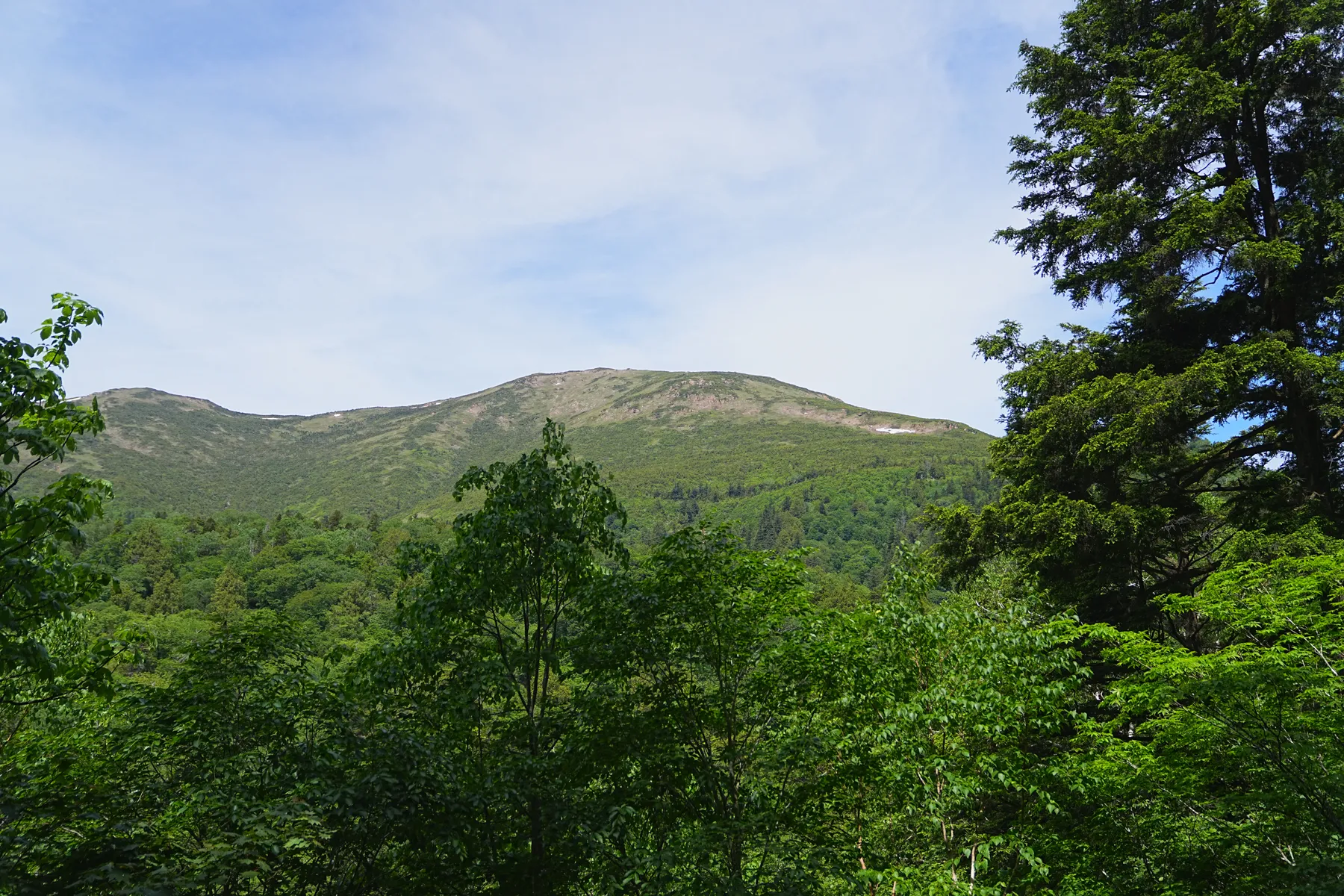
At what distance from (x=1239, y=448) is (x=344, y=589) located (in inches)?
3624

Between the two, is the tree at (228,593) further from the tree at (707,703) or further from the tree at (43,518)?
the tree at (707,703)

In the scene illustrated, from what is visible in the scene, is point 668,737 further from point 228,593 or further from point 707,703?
point 228,593

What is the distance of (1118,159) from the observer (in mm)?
13680

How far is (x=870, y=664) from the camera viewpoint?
8.88 metres

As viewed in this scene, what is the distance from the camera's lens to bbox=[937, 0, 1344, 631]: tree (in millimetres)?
11523

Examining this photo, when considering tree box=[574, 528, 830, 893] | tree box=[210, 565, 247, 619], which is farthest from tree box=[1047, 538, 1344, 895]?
tree box=[210, 565, 247, 619]

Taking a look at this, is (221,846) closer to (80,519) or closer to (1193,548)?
(80,519)

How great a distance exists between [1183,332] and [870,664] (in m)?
10.3

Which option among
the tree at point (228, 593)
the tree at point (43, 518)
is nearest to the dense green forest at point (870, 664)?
the tree at point (43, 518)

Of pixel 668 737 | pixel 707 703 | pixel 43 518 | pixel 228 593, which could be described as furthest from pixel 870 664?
pixel 228 593

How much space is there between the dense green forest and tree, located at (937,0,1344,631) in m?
0.08

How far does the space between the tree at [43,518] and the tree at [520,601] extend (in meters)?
2.68

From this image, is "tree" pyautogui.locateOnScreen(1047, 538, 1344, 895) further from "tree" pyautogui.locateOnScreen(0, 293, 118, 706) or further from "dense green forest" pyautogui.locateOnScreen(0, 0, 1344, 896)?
"tree" pyautogui.locateOnScreen(0, 293, 118, 706)

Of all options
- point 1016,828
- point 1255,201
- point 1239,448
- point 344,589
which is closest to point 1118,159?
point 1255,201
